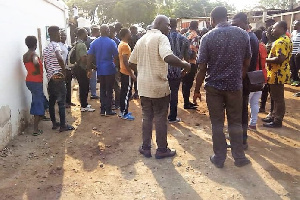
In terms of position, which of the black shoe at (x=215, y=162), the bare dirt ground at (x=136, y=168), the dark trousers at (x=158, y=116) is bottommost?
the bare dirt ground at (x=136, y=168)

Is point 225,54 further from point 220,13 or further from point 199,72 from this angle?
point 220,13

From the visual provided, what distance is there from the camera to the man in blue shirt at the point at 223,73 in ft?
11.8

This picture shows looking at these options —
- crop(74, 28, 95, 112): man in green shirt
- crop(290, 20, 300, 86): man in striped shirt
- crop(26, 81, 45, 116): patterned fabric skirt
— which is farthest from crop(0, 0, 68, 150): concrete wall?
crop(290, 20, 300, 86): man in striped shirt

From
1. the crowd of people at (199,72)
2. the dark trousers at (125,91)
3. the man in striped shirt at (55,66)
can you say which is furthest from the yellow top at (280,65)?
the man in striped shirt at (55,66)

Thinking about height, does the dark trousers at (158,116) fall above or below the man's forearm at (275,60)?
below

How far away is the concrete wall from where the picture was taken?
15.8ft

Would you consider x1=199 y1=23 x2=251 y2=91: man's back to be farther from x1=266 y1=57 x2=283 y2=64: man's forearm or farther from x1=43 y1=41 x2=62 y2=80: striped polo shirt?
x1=43 y1=41 x2=62 y2=80: striped polo shirt

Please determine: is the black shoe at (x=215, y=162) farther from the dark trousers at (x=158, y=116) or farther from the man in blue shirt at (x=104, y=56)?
the man in blue shirt at (x=104, y=56)

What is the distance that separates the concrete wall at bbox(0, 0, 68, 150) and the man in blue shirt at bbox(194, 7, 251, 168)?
3.08 meters

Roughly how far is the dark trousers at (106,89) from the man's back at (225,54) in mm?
3042

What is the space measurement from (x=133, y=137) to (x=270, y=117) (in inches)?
107

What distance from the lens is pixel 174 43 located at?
5.61 m

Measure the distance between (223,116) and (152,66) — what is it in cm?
113

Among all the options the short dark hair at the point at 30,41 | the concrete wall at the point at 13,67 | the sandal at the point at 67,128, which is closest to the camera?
the concrete wall at the point at 13,67
